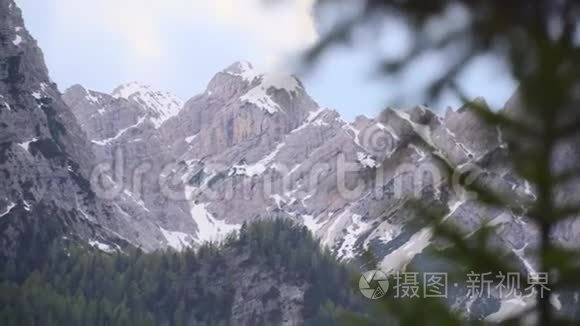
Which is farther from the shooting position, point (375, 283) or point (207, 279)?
point (207, 279)

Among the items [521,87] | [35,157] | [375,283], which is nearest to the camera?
[521,87]

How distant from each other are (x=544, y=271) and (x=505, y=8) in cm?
130

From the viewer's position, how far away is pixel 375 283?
4.63 m

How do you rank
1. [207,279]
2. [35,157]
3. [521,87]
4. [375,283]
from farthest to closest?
[35,157] < [207,279] < [375,283] < [521,87]

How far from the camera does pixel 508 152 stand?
4.50m

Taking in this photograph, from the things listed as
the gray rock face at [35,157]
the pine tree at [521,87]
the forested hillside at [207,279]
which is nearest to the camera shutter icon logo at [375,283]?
the pine tree at [521,87]

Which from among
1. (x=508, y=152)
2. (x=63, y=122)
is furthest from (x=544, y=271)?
(x=63, y=122)

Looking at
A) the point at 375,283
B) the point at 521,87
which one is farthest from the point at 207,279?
the point at 521,87

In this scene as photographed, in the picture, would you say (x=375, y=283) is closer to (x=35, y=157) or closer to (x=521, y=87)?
(x=521, y=87)

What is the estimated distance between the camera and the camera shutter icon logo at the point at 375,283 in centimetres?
459

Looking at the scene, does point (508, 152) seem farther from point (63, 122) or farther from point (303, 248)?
point (63, 122)

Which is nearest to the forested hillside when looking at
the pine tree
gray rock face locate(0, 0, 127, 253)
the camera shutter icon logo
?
gray rock face locate(0, 0, 127, 253)

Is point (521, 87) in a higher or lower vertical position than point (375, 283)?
higher

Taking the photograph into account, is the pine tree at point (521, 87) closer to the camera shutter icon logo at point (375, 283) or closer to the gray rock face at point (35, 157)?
the camera shutter icon logo at point (375, 283)
